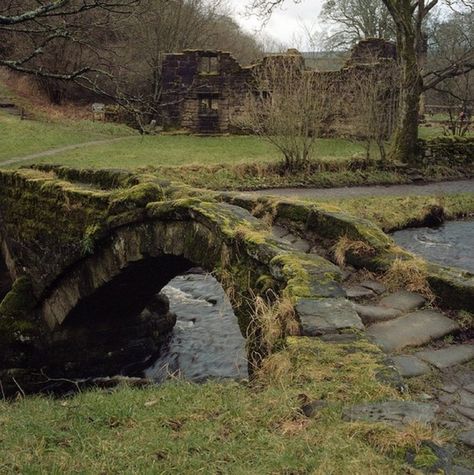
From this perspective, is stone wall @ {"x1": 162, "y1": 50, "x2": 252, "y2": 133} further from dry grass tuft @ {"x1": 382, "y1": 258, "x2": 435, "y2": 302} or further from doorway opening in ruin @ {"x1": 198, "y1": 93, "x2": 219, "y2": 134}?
dry grass tuft @ {"x1": 382, "y1": 258, "x2": 435, "y2": 302}

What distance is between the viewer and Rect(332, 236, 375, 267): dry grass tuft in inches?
258

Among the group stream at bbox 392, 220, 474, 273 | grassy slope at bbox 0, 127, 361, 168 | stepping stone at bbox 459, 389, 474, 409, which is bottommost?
stream at bbox 392, 220, 474, 273

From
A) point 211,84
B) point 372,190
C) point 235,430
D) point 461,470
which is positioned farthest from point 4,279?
point 211,84

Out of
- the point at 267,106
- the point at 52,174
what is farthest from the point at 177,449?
the point at 267,106

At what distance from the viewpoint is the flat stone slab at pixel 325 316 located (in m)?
4.48

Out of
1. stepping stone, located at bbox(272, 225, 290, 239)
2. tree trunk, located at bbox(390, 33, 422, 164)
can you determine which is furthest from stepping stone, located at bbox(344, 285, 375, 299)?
tree trunk, located at bbox(390, 33, 422, 164)

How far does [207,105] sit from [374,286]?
91.1 ft

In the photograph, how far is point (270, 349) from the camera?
4.75 metres

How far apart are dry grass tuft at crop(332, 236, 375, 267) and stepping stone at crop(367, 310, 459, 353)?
133cm

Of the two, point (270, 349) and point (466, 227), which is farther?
point (466, 227)

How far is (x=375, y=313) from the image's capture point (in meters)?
5.29

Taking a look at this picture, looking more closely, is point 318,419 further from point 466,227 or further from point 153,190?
point 466,227

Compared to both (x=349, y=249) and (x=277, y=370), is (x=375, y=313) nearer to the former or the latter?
(x=349, y=249)

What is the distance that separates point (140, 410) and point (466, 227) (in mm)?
12199
